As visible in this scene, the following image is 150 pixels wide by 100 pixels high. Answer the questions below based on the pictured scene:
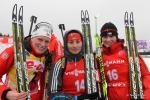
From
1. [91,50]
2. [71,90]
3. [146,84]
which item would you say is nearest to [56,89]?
[71,90]

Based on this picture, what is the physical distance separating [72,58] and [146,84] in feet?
2.97

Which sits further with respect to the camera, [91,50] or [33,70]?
[91,50]

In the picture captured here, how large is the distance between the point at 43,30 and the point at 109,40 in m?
0.82

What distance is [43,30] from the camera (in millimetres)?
4012

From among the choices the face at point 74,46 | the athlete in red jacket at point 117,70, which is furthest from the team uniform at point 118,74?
the face at point 74,46

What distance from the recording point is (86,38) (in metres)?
4.30

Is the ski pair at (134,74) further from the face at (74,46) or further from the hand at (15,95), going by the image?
the hand at (15,95)

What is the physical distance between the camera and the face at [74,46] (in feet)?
Result: 12.7

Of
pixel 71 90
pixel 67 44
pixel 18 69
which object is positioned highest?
pixel 67 44

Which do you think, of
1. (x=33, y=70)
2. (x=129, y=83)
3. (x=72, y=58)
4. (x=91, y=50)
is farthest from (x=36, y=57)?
(x=129, y=83)

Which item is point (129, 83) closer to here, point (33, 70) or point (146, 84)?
point (146, 84)

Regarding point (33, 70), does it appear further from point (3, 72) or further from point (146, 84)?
point (146, 84)

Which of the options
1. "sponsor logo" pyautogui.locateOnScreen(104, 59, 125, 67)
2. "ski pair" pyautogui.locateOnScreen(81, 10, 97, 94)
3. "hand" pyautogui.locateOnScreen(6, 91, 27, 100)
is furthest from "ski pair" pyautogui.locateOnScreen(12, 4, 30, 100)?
"sponsor logo" pyautogui.locateOnScreen(104, 59, 125, 67)

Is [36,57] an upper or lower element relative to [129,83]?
upper
